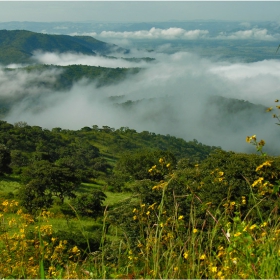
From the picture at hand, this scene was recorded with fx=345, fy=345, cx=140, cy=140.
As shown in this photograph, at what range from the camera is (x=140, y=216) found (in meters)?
4.44

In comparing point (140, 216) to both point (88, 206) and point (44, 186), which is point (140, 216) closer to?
point (88, 206)

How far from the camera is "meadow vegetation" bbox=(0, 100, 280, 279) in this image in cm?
311

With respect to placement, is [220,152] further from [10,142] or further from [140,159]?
[10,142]

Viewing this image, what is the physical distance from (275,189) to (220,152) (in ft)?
63.7

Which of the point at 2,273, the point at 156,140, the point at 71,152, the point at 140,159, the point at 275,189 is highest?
the point at 275,189

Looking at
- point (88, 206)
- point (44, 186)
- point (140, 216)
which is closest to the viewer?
point (140, 216)

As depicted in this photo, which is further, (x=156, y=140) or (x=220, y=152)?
(x=156, y=140)

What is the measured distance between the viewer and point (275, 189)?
113 inches

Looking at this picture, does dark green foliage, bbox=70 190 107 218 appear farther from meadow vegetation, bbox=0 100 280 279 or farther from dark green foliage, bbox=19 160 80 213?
dark green foliage, bbox=19 160 80 213

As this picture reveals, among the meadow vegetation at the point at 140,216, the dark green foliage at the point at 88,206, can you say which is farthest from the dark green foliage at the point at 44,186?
the dark green foliage at the point at 88,206

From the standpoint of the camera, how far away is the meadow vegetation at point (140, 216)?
10.2ft

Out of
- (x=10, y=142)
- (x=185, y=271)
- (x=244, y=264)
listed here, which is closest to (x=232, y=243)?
(x=244, y=264)

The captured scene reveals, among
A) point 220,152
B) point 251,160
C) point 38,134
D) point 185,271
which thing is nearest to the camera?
point 185,271

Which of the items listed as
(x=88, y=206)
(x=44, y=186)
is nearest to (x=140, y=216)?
(x=88, y=206)
